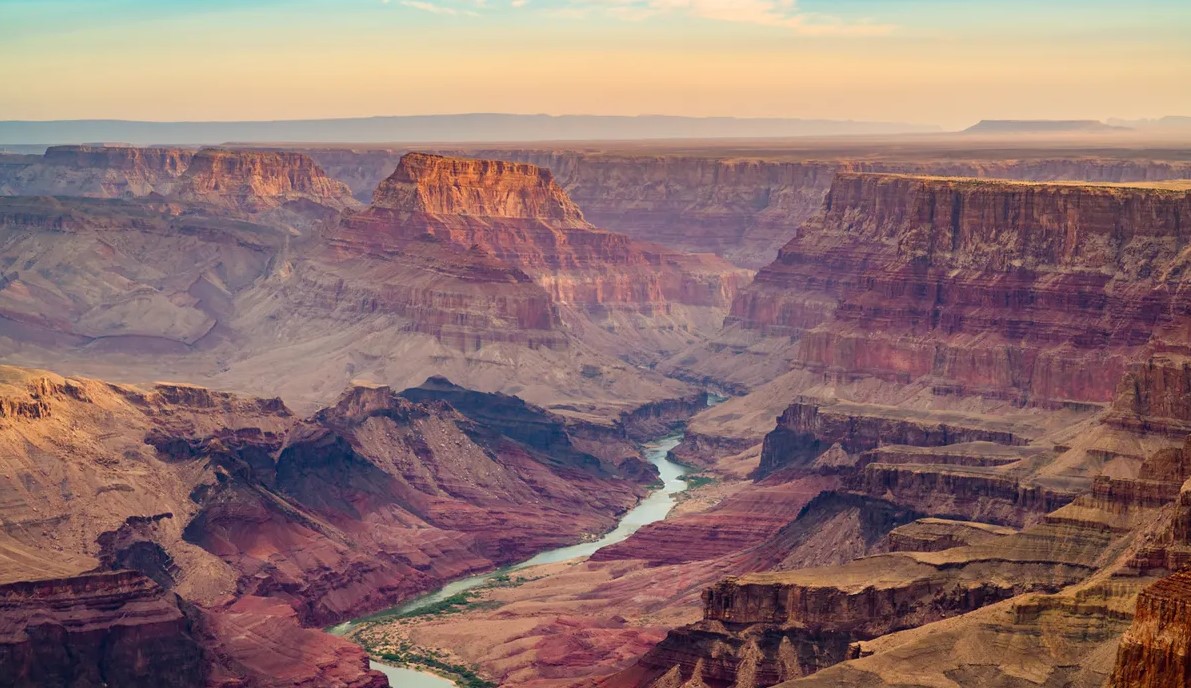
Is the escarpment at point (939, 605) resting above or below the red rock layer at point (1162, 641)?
below

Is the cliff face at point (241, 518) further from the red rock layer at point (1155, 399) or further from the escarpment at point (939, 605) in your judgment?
the red rock layer at point (1155, 399)

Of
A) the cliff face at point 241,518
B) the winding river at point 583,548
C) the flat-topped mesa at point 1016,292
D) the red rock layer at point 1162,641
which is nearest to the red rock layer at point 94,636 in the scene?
the cliff face at point 241,518

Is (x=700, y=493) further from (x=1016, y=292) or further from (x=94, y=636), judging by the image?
(x=94, y=636)

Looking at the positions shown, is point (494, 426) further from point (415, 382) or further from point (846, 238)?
point (846, 238)

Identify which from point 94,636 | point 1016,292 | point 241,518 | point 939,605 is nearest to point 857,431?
point 1016,292

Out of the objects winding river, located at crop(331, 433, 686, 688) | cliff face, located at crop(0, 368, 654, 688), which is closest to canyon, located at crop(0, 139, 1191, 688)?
cliff face, located at crop(0, 368, 654, 688)

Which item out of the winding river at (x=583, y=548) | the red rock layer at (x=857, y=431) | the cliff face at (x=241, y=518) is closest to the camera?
the cliff face at (x=241, y=518)

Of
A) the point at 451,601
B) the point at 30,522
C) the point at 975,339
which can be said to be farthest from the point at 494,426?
the point at 30,522
